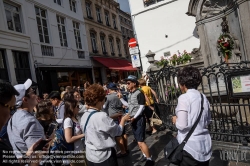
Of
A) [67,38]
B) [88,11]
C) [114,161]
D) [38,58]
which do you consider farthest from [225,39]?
[88,11]

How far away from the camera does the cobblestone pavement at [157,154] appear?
354 cm

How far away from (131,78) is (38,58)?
9961 millimetres

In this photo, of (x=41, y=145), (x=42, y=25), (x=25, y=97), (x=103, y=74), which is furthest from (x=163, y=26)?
(x=41, y=145)

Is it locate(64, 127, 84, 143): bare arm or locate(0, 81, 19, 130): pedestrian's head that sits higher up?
locate(0, 81, 19, 130): pedestrian's head

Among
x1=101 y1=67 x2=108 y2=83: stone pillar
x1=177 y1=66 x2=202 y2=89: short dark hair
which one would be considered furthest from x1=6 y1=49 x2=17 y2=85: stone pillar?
x1=101 y1=67 x2=108 y2=83: stone pillar

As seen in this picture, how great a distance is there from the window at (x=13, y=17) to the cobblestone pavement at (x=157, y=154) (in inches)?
373

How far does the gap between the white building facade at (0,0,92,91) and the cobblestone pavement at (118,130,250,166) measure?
830cm

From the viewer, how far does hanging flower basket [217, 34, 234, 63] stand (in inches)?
289

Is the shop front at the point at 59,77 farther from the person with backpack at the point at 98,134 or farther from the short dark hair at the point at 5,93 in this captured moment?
the short dark hair at the point at 5,93

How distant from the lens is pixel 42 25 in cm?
1372

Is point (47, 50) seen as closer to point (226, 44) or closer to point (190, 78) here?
point (226, 44)

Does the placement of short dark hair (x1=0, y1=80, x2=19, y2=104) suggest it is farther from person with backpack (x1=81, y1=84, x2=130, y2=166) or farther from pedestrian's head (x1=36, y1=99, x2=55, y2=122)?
pedestrian's head (x1=36, y1=99, x2=55, y2=122)

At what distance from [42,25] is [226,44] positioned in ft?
37.2

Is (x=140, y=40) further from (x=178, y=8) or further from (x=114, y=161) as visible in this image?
(x=114, y=161)
